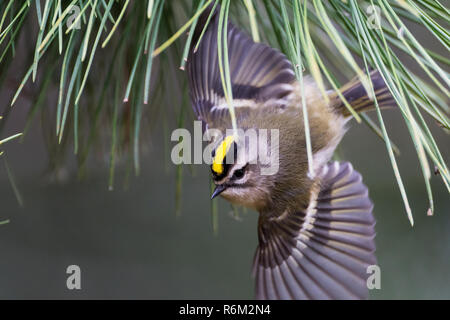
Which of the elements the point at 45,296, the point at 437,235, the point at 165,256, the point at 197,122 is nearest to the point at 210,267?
the point at 165,256

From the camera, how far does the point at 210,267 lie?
1491 millimetres

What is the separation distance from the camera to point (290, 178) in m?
0.72

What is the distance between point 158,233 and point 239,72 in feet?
2.71

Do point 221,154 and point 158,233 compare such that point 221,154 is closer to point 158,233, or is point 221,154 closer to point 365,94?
point 365,94

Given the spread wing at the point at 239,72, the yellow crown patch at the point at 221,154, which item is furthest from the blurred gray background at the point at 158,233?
the yellow crown patch at the point at 221,154

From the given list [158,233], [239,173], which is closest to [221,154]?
[239,173]

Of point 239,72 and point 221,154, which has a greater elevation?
point 239,72

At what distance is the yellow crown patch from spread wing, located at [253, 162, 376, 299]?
111mm

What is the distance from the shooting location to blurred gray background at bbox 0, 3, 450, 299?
133 centimetres

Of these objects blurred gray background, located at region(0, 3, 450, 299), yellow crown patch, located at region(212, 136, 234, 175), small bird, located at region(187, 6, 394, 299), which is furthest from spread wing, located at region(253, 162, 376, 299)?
Result: blurred gray background, located at region(0, 3, 450, 299)

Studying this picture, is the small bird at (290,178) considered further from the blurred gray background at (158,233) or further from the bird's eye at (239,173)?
the blurred gray background at (158,233)

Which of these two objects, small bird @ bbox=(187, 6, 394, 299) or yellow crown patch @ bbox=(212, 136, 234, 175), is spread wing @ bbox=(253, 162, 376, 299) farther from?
yellow crown patch @ bbox=(212, 136, 234, 175)

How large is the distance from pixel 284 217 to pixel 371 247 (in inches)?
5.6
